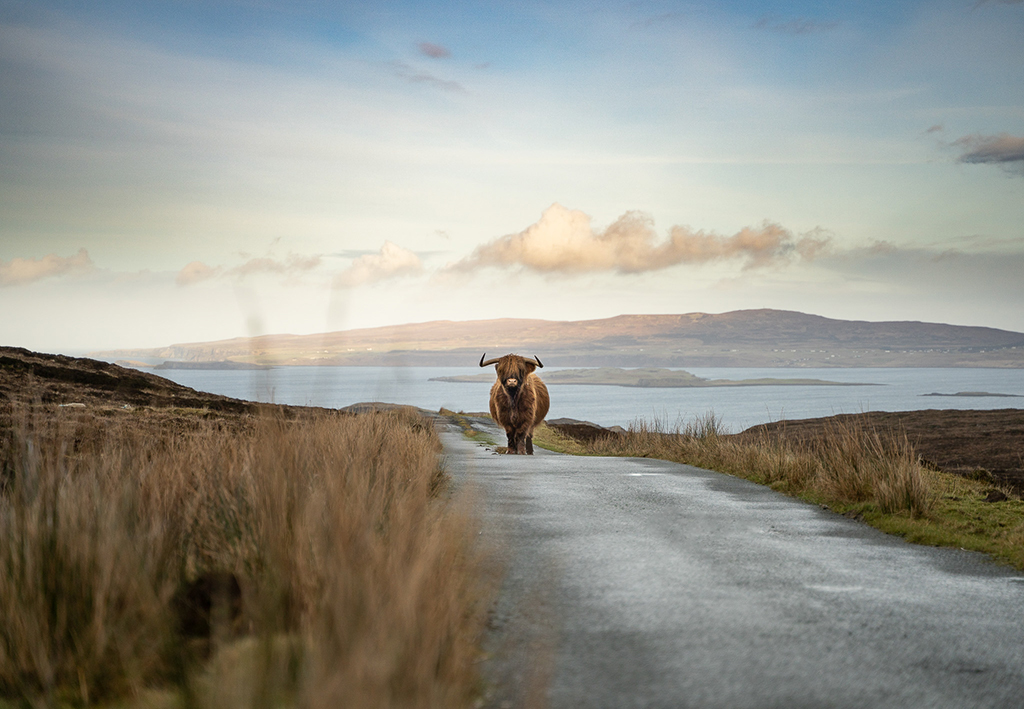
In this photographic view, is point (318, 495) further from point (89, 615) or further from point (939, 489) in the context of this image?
point (939, 489)

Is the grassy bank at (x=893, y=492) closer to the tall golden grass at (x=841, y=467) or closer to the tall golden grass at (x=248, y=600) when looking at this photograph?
the tall golden grass at (x=841, y=467)

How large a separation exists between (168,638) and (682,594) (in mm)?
2947

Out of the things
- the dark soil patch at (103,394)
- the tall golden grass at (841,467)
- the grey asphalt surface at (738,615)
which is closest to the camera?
the grey asphalt surface at (738,615)

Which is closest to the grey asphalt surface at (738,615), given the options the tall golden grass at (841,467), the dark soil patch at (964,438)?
the tall golden grass at (841,467)

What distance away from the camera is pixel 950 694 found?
3.62 metres

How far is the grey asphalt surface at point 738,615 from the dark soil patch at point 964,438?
4.28 metres

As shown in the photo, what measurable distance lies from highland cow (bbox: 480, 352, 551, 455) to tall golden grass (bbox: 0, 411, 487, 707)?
1208 centimetres

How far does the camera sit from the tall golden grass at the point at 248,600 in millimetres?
2883

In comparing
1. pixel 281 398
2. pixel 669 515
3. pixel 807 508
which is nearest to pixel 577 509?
pixel 669 515

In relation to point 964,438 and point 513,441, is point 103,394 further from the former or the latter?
point 964,438

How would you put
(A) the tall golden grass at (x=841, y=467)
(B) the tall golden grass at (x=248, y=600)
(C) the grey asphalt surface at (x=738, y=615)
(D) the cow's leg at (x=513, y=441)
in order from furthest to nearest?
1. (D) the cow's leg at (x=513, y=441)
2. (A) the tall golden grass at (x=841, y=467)
3. (C) the grey asphalt surface at (x=738, y=615)
4. (B) the tall golden grass at (x=248, y=600)

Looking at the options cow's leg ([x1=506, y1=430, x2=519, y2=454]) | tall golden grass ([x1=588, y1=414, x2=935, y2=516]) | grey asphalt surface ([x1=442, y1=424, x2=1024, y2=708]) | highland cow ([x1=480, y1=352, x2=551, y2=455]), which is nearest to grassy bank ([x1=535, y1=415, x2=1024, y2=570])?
tall golden grass ([x1=588, y1=414, x2=935, y2=516])

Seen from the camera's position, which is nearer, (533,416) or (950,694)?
(950,694)

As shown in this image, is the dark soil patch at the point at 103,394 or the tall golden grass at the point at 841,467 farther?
the dark soil patch at the point at 103,394
